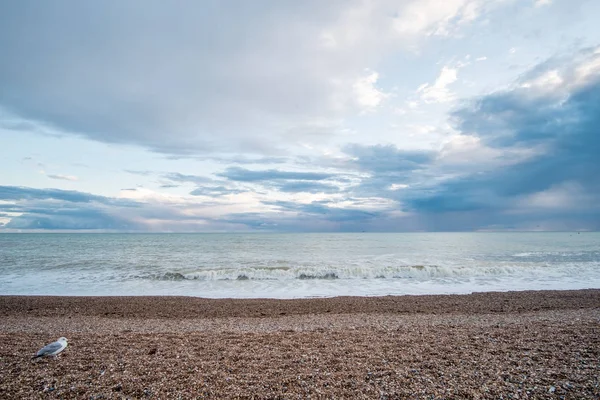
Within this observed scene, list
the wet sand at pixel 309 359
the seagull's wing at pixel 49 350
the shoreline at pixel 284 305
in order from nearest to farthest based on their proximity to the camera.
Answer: the wet sand at pixel 309 359 → the seagull's wing at pixel 49 350 → the shoreline at pixel 284 305

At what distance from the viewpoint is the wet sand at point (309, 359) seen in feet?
14.9

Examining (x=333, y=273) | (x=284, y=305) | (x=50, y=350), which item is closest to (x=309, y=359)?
(x=50, y=350)

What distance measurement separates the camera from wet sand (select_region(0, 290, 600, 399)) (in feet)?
14.9

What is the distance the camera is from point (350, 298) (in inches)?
560

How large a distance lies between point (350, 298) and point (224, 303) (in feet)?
18.6

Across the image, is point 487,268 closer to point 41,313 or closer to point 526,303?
point 526,303

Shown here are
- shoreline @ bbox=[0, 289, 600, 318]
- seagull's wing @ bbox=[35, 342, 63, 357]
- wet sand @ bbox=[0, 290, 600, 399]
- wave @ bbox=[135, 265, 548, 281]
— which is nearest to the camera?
wet sand @ bbox=[0, 290, 600, 399]

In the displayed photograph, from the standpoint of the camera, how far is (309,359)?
5656mm

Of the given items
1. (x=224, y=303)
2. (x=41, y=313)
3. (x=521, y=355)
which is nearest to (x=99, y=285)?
(x=41, y=313)

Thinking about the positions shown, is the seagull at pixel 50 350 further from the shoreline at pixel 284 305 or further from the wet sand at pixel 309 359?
the shoreline at pixel 284 305

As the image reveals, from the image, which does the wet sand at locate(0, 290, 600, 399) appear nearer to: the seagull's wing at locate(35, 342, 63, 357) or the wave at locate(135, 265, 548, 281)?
the seagull's wing at locate(35, 342, 63, 357)

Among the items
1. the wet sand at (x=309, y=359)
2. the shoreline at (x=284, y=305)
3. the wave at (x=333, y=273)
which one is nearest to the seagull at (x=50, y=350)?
the wet sand at (x=309, y=359)

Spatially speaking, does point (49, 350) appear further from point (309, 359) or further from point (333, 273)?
point (333, 273)

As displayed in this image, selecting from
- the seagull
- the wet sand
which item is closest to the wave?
the wet sand
